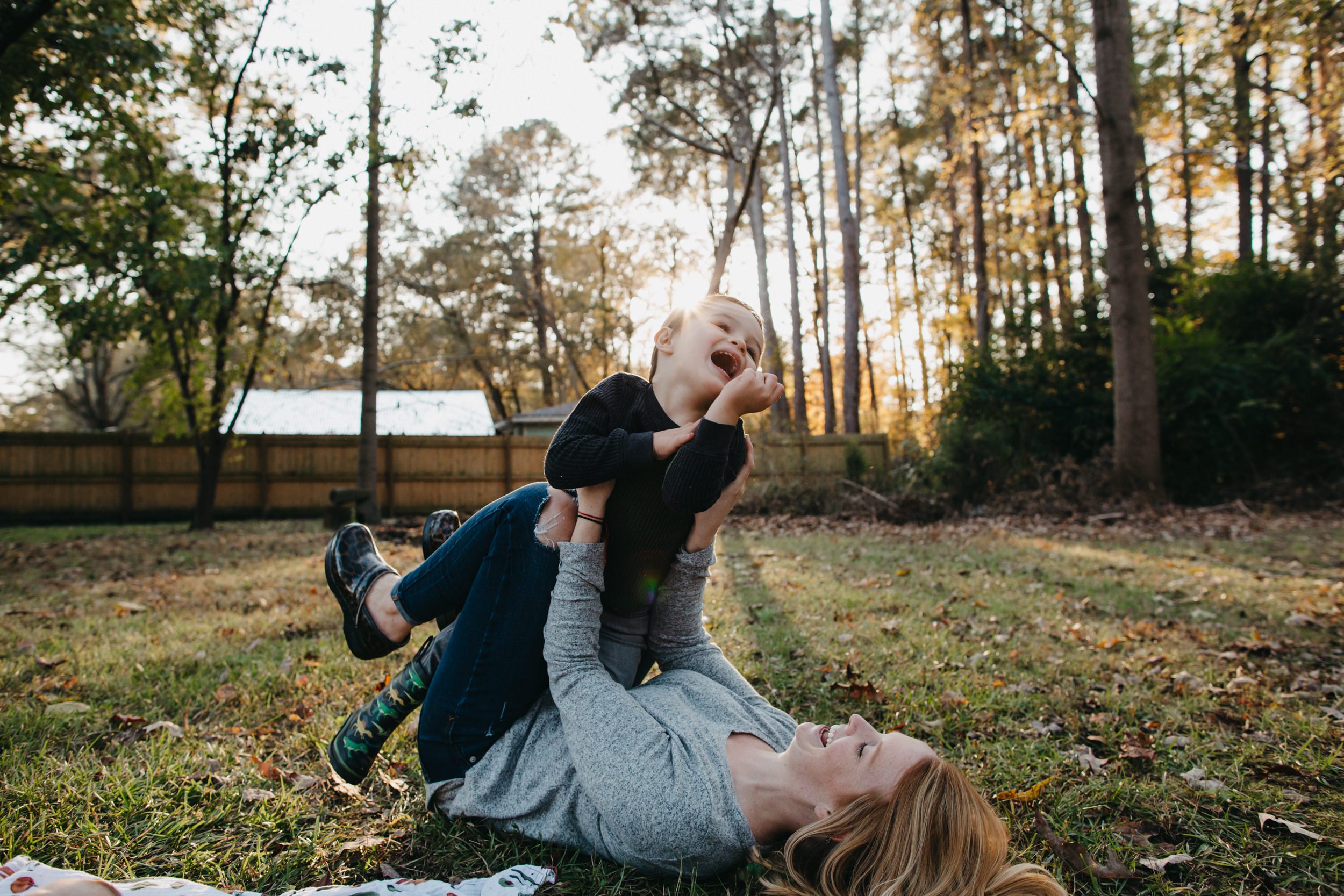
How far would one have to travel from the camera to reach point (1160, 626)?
15.0 feet

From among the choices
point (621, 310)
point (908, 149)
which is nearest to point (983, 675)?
point (908, 149)

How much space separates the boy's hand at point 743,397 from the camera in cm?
189

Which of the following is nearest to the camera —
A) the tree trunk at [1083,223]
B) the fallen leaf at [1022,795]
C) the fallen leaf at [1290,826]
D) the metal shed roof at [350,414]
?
the fallen leaf at [1290,826]

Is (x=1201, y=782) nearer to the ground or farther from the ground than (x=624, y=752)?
nearer to the ground

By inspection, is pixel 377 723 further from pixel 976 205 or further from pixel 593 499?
pixel 976 205

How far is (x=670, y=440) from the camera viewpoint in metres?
2.02

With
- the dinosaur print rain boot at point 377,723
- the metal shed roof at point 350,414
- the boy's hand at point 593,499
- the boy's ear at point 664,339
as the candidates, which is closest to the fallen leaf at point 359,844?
the dinosaur print rain boot at point 377,723

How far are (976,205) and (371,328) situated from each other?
12403 mm

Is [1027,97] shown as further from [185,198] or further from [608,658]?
[608,658]

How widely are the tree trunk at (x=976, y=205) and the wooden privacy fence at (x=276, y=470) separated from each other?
134 inches

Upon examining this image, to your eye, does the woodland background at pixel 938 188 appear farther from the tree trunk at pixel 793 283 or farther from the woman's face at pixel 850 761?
the woman's face at pixel 850 761

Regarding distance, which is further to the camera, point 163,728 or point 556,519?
point 163,728

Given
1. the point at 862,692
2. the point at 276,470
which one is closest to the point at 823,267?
the point at 276,470

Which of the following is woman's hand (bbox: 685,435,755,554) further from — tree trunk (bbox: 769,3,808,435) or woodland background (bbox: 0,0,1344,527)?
tree trunk (bbox: 769,3,808,435)
